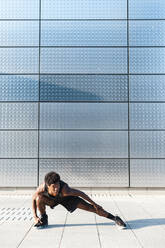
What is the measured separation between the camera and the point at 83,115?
8031 millimetres

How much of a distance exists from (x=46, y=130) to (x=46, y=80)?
5.32ft

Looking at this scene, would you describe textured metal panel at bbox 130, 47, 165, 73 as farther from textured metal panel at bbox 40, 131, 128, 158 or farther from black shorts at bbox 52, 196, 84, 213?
black shorts at bbox 52, 196, 84, 213

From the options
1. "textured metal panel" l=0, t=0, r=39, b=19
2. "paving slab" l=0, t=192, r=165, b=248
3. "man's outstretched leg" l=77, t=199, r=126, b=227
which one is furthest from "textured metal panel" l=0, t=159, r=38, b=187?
"textured metal panel" l=0, t=0, r=39, b=19

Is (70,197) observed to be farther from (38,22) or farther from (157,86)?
(38,22)

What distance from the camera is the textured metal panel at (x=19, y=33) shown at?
8227 millimetres

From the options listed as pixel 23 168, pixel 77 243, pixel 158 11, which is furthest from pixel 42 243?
pixel 158 11

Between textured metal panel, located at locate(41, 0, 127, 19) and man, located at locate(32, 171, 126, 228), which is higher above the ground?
textured metal panel, located at locate(41, 0, 127, 19)

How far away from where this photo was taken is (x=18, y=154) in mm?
7930

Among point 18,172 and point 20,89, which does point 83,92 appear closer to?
point 20,89

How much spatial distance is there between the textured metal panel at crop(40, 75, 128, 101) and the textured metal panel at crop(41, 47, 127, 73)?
24 cm

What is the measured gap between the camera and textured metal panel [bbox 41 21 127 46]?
323 inches

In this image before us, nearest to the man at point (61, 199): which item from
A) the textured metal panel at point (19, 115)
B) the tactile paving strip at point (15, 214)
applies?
the tactile paving strip at point (15, 214)

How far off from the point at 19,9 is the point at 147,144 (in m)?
6.17

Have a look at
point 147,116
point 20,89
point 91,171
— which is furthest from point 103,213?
point 20,89
